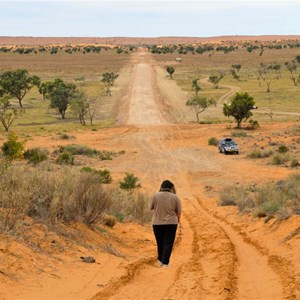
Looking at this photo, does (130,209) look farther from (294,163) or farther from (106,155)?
(106,155)

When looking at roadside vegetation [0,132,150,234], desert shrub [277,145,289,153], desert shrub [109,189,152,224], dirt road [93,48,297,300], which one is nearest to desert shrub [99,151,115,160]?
dirt road [93,48,297,300]

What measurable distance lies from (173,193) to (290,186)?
11211 mm

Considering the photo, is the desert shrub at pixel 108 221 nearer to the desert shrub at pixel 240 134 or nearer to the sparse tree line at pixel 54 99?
the desert shrub at pixel 240 134

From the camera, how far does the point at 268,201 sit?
1738cm

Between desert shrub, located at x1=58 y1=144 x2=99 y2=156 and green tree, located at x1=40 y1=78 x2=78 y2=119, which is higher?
green tree, located at x1=40 y1=78 x2=78 y2=119

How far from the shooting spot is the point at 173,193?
10734 mm

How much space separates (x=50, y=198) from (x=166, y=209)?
313 centimetres

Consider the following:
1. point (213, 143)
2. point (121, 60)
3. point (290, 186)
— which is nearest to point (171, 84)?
point (213, 143)

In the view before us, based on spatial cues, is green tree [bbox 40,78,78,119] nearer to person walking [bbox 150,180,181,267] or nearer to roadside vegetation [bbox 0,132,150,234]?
roadside vegetation [bbox 0,132,150,234]

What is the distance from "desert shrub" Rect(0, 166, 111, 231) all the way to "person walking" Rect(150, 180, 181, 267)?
248 cm

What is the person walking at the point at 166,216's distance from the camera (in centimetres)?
1050

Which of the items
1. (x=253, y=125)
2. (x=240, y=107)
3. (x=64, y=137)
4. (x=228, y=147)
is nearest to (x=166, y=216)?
(x=228, y=147)

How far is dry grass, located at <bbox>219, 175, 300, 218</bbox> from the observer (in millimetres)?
15771

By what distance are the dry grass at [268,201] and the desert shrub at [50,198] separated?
4.83 meters
